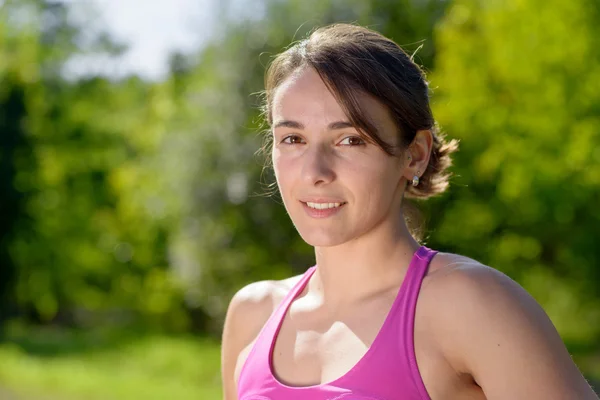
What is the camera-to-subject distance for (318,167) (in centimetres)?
153

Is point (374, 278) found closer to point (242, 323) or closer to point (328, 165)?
point (328, 165)

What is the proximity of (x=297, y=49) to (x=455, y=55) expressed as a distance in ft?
28.9

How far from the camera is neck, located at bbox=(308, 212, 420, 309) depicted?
161 centimetres

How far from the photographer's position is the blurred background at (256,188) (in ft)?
32.1

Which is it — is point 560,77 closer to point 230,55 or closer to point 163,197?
point 230,55

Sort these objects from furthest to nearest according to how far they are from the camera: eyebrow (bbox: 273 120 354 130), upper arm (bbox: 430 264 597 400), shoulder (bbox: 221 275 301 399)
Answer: shoulder (bbox: 221 275 301 399), eyebrow (bbox: 273 120 354 130), upper arm (bbox: 430 264 597 400)

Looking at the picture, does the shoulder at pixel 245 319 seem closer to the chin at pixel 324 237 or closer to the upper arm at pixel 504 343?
the chin at pixel 324 237

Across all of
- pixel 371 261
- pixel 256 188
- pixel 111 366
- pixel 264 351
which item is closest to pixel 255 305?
pixel 264 351

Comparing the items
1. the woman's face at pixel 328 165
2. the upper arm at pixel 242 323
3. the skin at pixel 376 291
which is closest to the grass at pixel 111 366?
the upper arm at pixel 242 323

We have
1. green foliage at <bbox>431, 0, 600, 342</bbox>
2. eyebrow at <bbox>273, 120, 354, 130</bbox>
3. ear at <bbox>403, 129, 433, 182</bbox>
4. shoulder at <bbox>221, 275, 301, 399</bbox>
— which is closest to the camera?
eyebrow at <bbox>273, 120, 354, 130</bbox>

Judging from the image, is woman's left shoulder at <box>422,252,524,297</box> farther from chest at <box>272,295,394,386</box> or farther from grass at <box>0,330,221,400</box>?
grass at <box>0,330,221,400</box>

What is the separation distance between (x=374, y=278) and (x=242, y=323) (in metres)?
0.40

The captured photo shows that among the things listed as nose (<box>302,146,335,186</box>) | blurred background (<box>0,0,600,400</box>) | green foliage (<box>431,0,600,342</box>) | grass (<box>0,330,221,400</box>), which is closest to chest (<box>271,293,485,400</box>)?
nose (<box>302,146,335,186</box>)

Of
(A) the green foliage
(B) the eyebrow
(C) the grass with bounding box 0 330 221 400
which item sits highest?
(B) the eyebrow
